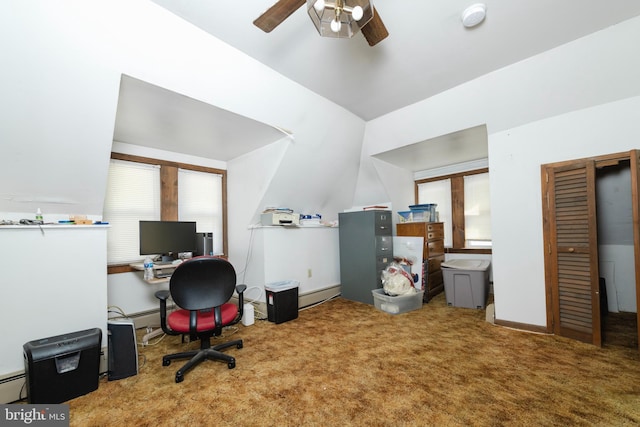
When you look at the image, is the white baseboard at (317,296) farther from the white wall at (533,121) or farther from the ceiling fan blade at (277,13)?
the ceiling fan blade at (277,13)

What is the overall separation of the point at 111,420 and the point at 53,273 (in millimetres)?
1168

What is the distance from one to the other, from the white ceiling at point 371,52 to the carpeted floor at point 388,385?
2.26 meters

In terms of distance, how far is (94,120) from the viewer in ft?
6.77

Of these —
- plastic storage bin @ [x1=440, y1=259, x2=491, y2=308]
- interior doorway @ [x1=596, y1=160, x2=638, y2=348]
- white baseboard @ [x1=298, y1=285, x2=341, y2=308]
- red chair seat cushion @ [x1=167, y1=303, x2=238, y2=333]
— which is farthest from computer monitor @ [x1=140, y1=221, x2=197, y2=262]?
interior doorway @ [x1=596, y1=160, x2=638, y2=348]

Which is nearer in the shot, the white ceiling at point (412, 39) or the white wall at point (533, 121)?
the white ceiling at point (412, 39)

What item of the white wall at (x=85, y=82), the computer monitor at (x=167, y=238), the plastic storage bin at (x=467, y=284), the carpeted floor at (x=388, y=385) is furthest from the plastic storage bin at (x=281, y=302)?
the plastic storage bin at (x=467, y=284)

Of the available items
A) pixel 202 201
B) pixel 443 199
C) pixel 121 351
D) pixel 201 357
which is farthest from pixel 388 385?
pixel 443 199

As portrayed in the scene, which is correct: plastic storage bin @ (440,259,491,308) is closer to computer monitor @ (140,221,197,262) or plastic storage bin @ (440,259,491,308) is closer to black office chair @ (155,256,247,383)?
black office chair @ (155,256,247,383)

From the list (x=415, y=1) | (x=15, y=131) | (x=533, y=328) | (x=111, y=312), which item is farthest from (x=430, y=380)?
(x=15, y=131)

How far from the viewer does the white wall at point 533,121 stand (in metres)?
2.19

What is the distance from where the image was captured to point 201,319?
2.14 metres

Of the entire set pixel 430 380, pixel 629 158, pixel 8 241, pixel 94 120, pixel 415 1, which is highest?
pixel 415 1

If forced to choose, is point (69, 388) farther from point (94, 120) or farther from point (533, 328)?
point (533, 328)

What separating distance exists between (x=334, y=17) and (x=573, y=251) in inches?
115
